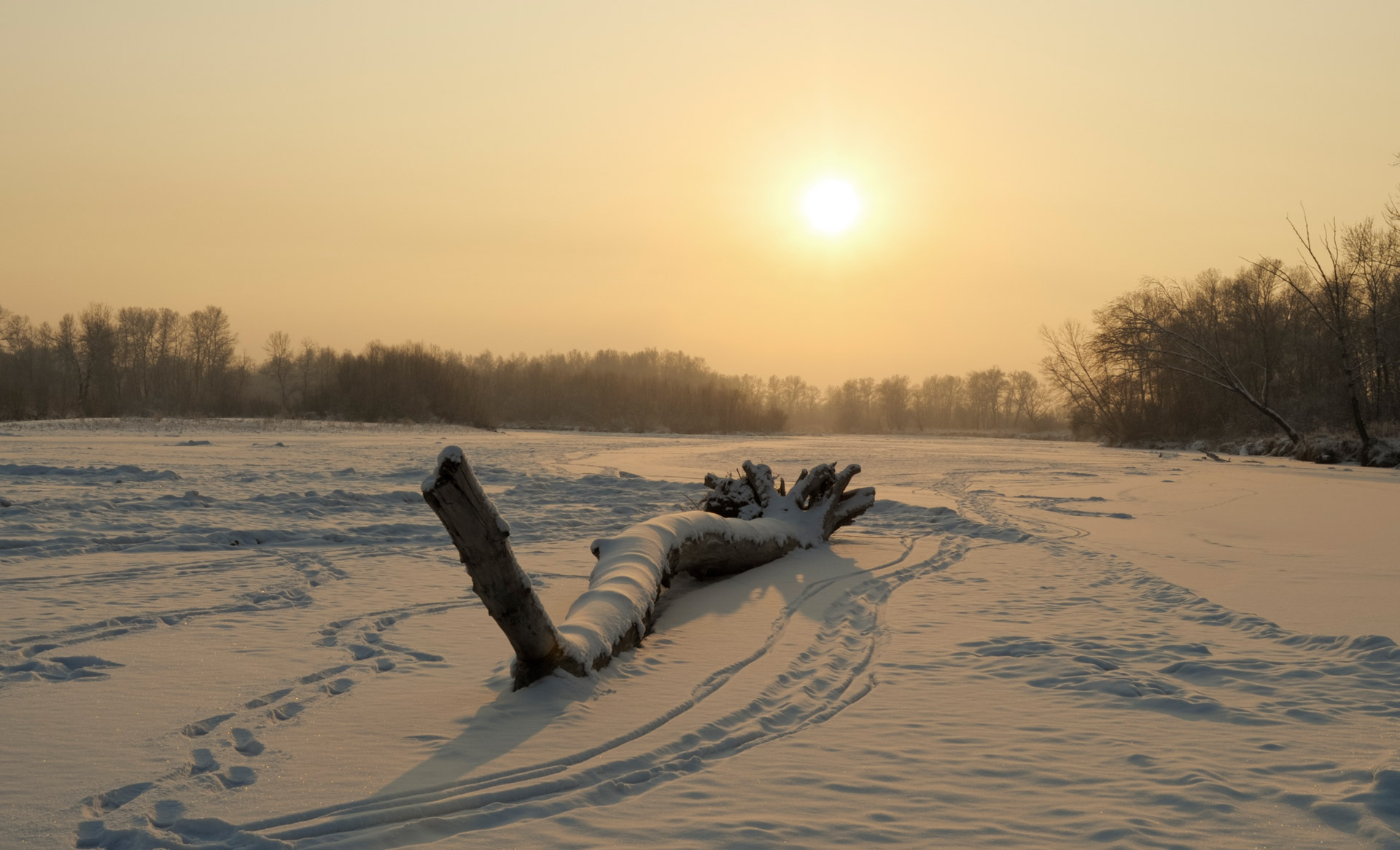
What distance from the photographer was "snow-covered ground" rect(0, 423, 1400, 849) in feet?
9.95

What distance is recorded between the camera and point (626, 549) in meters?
6.63

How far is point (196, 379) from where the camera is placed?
Answer: 83875 mm

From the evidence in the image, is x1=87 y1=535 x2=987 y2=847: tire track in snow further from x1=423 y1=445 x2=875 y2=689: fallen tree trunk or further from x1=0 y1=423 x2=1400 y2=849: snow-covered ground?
x1=423 y1=445 x2=875 y2=689: fallen tree trunk

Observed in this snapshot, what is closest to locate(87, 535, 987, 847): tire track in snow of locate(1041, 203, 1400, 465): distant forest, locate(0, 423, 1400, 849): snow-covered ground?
locate(0, 423, 1400, 849): snow-covered ground

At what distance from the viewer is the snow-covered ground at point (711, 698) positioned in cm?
303

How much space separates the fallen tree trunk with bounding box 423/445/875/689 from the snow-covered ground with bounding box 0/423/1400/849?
20 centimetres

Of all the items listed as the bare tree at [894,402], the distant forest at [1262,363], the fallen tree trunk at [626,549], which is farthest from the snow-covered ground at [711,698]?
the bare tree at [894,402]

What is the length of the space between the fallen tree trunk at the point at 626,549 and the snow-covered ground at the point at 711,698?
7.9 inches

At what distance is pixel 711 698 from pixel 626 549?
2235 millimetres

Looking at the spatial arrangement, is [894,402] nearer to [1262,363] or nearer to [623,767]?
[1262,363]

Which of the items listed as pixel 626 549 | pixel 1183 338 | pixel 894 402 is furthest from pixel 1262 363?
pixel 894 402

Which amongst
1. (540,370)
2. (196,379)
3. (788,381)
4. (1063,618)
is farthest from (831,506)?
(788,381)

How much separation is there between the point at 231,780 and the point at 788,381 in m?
177

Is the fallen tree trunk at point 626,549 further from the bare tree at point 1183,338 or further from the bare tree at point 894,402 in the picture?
the bare tree at point 894,402
